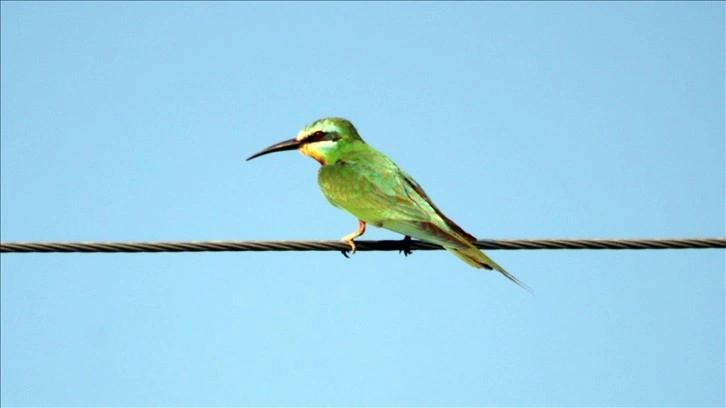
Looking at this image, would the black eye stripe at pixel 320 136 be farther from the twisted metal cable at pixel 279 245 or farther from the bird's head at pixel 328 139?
the twisted metal cable at pixel 279 245

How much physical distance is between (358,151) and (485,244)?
2467mm

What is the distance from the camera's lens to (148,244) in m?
5.17

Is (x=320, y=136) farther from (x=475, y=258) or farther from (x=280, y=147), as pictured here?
(x=475, y=258)

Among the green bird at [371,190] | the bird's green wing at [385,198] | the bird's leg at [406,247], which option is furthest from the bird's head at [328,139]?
the bird's leg at [406,247]

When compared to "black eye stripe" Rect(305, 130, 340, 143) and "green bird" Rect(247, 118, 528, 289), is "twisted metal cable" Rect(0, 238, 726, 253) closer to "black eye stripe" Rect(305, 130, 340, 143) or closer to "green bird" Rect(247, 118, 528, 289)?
"green bird" Rect(247, 118, 528, 289)

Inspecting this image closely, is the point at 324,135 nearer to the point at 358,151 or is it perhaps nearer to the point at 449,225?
the point at 358,151

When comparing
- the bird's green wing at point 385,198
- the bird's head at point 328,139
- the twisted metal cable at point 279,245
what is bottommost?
the twisted metal cable at point 279,245

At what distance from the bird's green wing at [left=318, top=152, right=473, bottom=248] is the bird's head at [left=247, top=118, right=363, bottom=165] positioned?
446 mm

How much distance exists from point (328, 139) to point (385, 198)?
1434 mm

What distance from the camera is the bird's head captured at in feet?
26.0

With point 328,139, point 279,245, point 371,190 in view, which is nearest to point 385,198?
point 371,190

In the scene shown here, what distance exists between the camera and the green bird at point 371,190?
585cm

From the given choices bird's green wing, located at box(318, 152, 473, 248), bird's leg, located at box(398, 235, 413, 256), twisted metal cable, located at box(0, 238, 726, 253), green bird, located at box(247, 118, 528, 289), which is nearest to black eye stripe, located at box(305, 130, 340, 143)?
green bird, located at box(247, 118, 528, 289)

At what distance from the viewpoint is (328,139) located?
7965 millimetres
